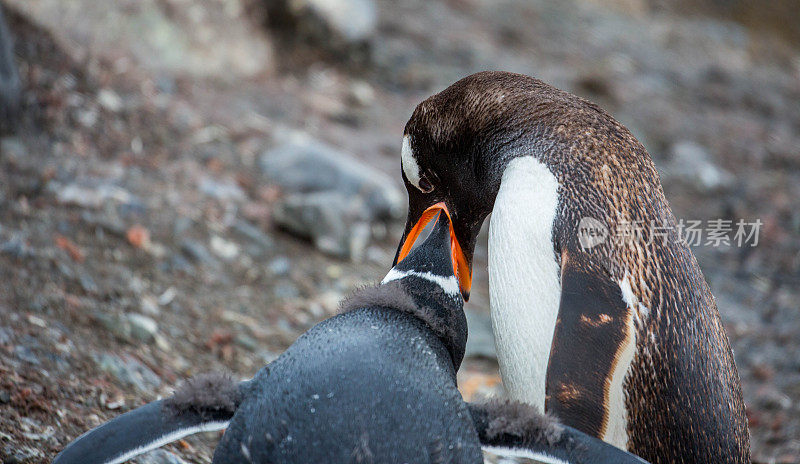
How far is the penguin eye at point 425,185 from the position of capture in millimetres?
2459

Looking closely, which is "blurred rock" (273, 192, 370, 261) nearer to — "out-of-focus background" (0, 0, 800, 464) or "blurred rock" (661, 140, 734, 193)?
"out-of-focus background" (0, 0, 800, 464)

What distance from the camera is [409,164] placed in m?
2.50

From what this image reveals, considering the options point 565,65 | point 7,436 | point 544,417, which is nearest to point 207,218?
point 7,436

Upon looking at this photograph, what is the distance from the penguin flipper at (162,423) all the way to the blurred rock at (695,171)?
14.2ft

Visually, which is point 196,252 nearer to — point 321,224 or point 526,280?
point 321,224

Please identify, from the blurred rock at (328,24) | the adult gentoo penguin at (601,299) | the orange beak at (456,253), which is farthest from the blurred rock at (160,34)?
the adult gentoo penguin at (601,299)

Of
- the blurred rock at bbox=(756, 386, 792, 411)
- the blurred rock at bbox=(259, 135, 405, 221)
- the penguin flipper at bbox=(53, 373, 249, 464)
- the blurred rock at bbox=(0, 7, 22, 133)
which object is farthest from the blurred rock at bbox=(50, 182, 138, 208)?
the blurred rock at bbox=(756, 386, 792, 411)

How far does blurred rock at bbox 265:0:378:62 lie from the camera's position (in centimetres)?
554

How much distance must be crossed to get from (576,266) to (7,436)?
1.25 m

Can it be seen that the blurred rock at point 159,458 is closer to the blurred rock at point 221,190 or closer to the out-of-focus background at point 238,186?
the out-of-focus background at point 238,186

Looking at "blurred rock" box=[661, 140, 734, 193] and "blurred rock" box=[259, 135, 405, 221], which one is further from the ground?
"blurred rock" box=[661, 140, 734, 193]

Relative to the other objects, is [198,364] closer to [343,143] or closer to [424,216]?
[424,216]

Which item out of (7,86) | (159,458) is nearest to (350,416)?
(159,458)

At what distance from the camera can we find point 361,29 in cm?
575
